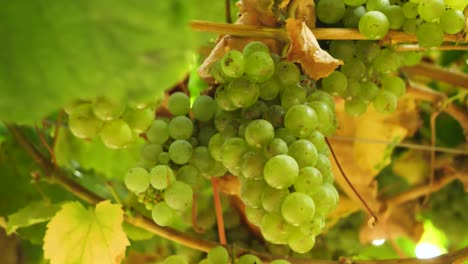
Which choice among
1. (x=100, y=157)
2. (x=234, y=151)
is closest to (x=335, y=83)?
(x=234, y=151)

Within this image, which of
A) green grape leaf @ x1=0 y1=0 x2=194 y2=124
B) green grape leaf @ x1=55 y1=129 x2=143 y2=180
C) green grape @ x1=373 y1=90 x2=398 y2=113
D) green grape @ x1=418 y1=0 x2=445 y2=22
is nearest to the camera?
green grape leaf @ x1=0 y1=0 x2=194 y2=124

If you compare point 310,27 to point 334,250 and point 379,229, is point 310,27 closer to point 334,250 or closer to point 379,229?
point 334,250

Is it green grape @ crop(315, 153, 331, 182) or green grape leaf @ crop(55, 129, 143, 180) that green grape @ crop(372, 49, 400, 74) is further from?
green grape leaf @ crop(55, 129, 143, 180)

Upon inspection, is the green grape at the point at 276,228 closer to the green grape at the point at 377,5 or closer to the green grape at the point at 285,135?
the green grape at the point at 285,135

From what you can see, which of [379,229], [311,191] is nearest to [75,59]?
[311,191]

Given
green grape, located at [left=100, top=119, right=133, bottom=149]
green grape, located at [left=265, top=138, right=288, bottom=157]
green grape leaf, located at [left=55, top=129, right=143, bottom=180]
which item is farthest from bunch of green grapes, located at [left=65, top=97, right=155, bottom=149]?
green grape leaf, located at [left=55, top=129, right=143, bottom=180]
